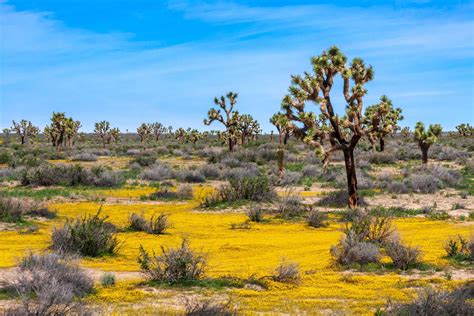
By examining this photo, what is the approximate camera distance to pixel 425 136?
42594 mm

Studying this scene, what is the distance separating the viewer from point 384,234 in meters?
15.2

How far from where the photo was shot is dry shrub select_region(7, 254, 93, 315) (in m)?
7.50

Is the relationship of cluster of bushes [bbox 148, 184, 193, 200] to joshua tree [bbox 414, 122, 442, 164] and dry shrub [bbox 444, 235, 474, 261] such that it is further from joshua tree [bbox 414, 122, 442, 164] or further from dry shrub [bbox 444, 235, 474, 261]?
joshua tree [bbox 414, 122, 442, 164]

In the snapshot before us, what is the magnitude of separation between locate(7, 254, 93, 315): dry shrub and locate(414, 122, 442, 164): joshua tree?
36.2 m

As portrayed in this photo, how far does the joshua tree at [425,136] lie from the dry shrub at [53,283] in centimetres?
3624

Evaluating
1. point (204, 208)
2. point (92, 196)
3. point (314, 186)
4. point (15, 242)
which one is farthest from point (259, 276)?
point (314, 186)

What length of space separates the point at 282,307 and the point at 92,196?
1965 cm

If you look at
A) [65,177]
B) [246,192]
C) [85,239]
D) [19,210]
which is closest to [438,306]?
[85,239]

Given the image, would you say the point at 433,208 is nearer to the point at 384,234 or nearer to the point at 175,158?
the point at 384,234

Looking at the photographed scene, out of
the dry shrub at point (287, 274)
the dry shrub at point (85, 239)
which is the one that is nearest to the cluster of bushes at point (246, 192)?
the dry shrub at point (85, 239)

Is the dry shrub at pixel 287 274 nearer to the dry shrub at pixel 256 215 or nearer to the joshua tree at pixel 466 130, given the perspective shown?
the dry shrub at pixel 256 215

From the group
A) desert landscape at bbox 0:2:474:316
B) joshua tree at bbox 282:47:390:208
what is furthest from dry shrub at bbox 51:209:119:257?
joshua tree at bbox 282:47:390:208

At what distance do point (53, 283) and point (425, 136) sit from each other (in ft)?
127

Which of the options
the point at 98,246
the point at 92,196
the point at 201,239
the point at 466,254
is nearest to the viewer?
the point at 466,254
